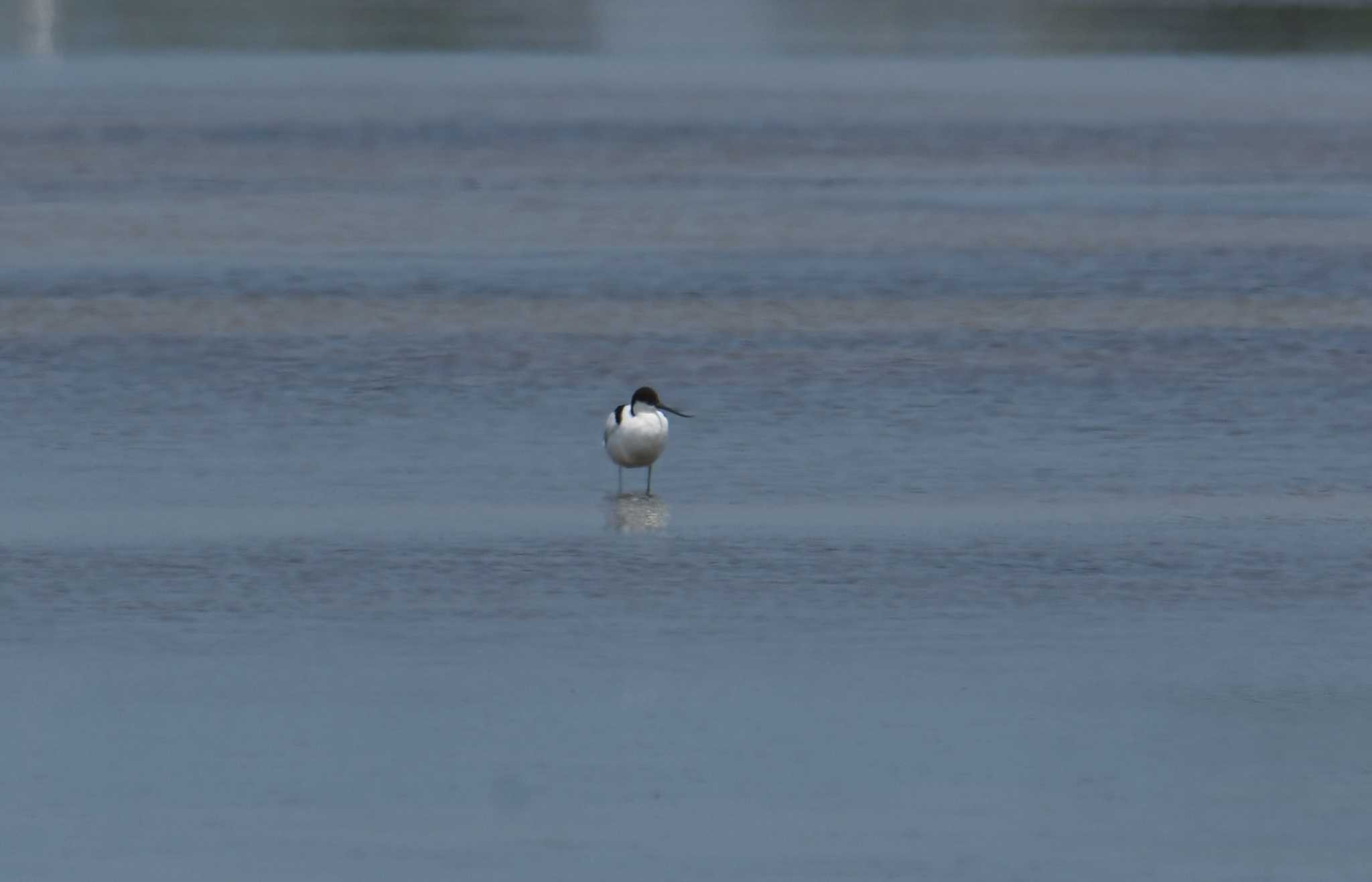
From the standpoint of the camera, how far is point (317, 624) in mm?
8469

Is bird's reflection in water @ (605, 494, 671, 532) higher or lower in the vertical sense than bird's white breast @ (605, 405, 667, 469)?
lower

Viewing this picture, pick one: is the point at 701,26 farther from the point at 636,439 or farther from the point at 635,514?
the point at 635,514

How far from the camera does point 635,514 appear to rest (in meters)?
10.2

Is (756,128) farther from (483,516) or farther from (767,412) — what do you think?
(483,516)

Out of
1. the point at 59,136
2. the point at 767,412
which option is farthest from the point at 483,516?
the point at 59,136

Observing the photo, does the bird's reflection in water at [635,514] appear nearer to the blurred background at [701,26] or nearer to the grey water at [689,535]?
the grey water at [689,535]

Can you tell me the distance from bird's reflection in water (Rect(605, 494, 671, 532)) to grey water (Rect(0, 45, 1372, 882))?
0.03 metres

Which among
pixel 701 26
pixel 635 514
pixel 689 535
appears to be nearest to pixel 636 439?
pixel 635 514

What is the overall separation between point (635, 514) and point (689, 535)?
42 centimetres

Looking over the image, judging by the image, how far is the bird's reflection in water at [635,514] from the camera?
391 inches

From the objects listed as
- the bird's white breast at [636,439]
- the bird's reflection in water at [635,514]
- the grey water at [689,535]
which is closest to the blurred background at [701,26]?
the grey water at [689,535]

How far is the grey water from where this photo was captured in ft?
21.9

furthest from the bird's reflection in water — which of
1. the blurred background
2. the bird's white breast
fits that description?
the blurred background

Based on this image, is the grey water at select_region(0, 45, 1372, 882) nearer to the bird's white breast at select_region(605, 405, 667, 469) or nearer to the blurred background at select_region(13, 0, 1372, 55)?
the bird's white breast at select_region(605, 405, 667, 469)
